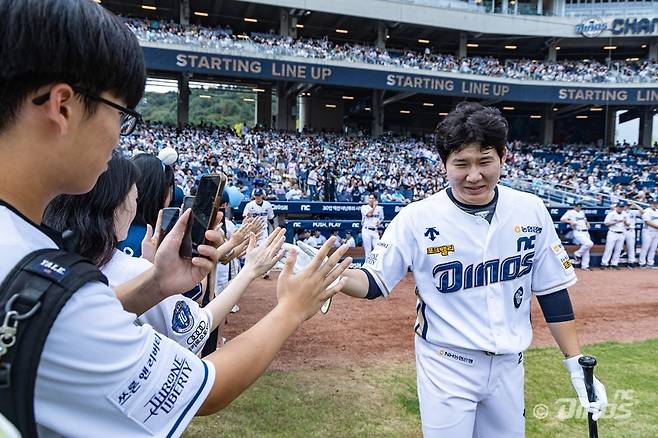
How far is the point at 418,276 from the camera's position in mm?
2641

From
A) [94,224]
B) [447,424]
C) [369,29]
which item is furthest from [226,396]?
[369,29]

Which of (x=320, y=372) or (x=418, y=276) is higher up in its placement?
(x=418, y=276)

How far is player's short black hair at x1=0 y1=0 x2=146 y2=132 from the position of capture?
3.03 ft

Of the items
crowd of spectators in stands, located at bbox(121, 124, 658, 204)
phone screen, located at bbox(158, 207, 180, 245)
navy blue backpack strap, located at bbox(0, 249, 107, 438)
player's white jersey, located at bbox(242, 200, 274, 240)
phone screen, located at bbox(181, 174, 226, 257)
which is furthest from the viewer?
crowd of spectators in stands, located at bbox(121, 124, 658, 204)

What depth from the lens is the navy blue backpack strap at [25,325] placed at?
0.80m

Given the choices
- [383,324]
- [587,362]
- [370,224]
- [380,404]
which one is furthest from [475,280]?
[370,224]

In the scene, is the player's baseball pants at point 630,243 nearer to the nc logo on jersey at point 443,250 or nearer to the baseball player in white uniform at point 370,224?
the baseball player in white uniform at point 370,224

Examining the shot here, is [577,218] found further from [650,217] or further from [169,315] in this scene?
[169,315]

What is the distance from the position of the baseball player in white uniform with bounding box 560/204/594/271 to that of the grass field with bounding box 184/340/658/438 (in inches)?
316

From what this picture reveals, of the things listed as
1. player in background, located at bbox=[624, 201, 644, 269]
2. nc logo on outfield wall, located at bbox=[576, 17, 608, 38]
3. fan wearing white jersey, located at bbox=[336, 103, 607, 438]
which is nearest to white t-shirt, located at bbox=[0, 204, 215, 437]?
fan wearing white jersey, located at bbox=[336, 103, 607, 438]

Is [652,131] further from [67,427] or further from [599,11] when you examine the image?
[67,427]

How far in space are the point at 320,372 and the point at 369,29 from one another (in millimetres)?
34390

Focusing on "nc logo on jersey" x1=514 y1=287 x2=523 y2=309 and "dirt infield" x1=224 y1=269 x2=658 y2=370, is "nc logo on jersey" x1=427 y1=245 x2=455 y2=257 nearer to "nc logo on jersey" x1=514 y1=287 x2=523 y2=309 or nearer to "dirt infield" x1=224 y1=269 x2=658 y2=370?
"nc logo on jersey" x1=514 y1=287 x2=523 y2=309

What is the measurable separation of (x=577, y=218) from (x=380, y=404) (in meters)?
11.3
